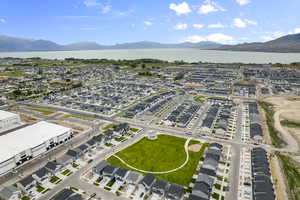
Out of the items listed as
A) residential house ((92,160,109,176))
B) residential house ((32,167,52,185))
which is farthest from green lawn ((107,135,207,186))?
residential house ((32,167,52,185))

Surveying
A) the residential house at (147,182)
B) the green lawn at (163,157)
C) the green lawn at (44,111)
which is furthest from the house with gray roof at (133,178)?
the green lawn at (44,111)

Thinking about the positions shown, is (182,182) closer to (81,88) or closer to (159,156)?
(159,156)

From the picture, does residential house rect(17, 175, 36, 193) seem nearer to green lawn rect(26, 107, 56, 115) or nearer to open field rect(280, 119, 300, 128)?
green lawn rect(26, 107, 56, 115)

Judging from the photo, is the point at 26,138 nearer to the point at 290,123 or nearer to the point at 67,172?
the point at 67,172

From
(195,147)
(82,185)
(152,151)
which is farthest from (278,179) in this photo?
(82,185)

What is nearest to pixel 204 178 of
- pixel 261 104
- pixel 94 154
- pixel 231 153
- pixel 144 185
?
pixel 144 185
